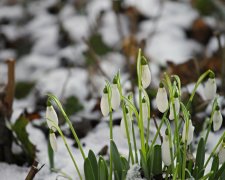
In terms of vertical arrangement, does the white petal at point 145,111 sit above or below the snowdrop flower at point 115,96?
below

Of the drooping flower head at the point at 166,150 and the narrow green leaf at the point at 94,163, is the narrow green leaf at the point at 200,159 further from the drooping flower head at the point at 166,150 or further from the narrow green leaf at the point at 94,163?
the narrow green leaf at the point at 94,163

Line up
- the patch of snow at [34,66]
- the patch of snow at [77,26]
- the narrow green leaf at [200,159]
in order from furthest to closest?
the patch of snow at [77,26], the patch of snow at [34,66], the narrow green leaf at [200,159]

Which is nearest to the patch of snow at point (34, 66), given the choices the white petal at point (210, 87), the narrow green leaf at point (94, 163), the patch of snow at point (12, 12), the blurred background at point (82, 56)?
the blurred background at point (82, 56)

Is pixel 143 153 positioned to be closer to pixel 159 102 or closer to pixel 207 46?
pixel 159 102

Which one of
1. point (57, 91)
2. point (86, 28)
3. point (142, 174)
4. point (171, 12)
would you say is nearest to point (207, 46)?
point (171, 12)

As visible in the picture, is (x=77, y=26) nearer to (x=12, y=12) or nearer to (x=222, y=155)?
(x=12, y=12)

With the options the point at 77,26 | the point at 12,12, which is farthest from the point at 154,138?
the point at 12,12

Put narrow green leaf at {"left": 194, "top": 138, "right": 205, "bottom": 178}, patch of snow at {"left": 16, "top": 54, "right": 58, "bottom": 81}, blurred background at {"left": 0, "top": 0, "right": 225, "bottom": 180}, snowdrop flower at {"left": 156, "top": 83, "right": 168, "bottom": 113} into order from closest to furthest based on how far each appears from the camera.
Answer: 1. snowdrop flower at {"left": 156, "top": 83, "right": 168, "bottom": 113}
2. narrow green leaf at {"left": 194, "top": 138, "right": 205, "bottom": 178}
3. blurred background at {"left": 0, "top": 0, "right": 225, "bottom": 180}
4. patch of snow at {"left": 16, "top": 54, "right": 58, "bottom": 81}

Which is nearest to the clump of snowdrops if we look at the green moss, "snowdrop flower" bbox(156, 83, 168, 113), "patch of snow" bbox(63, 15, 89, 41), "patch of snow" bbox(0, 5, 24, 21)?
"snowdrop flower" bbox(156, 83, 168, 113)

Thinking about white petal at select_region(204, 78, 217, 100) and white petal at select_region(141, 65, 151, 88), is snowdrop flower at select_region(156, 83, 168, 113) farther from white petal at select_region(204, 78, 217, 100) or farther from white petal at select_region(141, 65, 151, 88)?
white petal at select_region(204, 78, 217, 100)

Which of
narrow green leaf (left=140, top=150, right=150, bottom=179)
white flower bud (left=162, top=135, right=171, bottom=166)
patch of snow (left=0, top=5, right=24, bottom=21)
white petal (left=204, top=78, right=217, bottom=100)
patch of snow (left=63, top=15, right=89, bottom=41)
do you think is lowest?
narrow green leaf (left=140, top=150, right=150, bottom=179)
